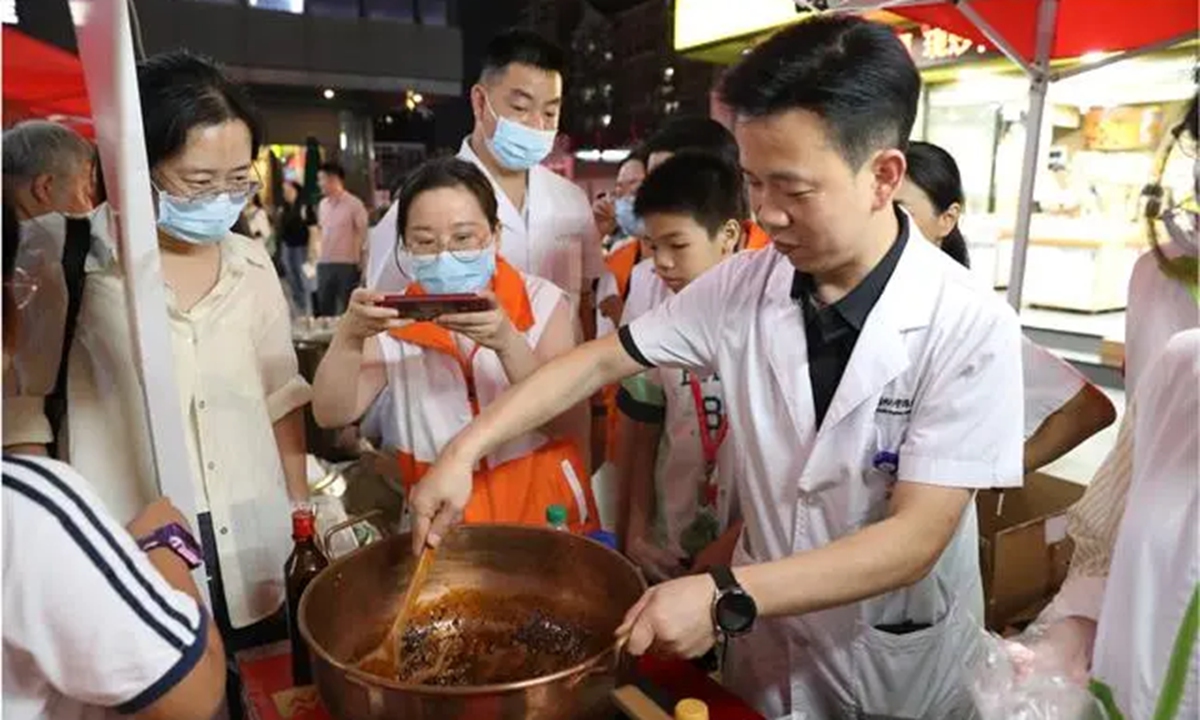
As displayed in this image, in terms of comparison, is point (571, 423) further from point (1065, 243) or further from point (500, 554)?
point (1065, 243)

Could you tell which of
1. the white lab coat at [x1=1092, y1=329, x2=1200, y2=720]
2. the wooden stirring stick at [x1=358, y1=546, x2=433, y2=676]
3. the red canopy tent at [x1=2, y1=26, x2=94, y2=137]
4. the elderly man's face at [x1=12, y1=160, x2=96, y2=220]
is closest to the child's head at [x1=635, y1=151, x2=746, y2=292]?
the wooden stirring stick at [x1=358, y1=546, x2=433, y2=676]

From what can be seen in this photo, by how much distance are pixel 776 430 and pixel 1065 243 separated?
292 inches

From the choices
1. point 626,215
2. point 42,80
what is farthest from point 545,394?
point 42,80

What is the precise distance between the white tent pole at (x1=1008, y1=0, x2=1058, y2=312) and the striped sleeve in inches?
90.6

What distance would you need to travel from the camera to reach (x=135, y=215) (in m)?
1.19

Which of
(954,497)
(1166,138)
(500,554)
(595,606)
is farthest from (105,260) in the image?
(1166,138)

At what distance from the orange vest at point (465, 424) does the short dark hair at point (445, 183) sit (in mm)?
191

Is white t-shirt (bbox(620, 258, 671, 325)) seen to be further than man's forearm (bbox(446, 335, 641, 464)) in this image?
Yes

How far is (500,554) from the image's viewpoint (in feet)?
4.47

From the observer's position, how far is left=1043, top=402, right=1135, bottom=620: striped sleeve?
1.11 meters

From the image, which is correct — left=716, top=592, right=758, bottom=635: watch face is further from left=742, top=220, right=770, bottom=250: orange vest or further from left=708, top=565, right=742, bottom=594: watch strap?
left=742, top=220, right=770, bottom=250: orange vest

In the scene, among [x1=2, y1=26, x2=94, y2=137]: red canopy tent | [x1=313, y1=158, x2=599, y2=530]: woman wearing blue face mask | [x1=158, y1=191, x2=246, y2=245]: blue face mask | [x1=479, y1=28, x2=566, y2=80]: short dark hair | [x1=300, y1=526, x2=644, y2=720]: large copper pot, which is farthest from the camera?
[x1=2, y1=26, x2=94, y2=137]: red canopy tent

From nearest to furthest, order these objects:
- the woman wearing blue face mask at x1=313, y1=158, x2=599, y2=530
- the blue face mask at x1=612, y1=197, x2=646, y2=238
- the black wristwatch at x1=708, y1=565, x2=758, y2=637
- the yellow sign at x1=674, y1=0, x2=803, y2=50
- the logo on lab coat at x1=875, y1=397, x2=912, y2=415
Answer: the black wristwatch at x1=708, y1=565, x2=758, y2=637
the logo on lab coat at x1=875, y1=397, x2=912, y2=415
the woman wearing blue face mask at x1=313, y1=158, x2=599, y2=530
the blue face mask at x1=612, y1=197, x2=646, y2=238
the yellow sign at x1=674, y1=0, x2=803, y2=50

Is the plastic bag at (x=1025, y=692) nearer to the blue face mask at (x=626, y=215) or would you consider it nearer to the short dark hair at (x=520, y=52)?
the blue face mask at (x=626, y=215)
